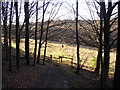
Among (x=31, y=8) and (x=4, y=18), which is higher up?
(x=31, y=8)

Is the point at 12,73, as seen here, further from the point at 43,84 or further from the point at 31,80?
the point at 43,84

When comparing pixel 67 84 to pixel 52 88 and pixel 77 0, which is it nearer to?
pixel 52 88

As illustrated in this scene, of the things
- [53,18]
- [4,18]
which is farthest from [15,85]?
[53,18]

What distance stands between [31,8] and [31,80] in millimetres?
7450

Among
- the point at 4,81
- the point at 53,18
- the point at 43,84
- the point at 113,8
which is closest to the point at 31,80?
the point at 43,84

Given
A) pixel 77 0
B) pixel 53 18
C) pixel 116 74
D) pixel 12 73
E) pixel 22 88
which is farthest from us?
pixel 53 18

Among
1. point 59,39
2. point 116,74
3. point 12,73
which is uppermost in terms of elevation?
point 59,39

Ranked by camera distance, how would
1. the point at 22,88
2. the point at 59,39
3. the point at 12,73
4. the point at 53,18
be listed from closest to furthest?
1. the point at 22,88
2. the point at 12,73
3. the point at 53,18
4. the point at 59,39

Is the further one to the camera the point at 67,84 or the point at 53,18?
the point at 53,18

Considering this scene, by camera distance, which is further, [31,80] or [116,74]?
[31,80]

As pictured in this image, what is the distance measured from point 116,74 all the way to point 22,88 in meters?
5.84

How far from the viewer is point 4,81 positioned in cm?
A: 780

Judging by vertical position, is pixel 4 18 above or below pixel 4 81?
above

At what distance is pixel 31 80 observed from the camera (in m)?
8.71
